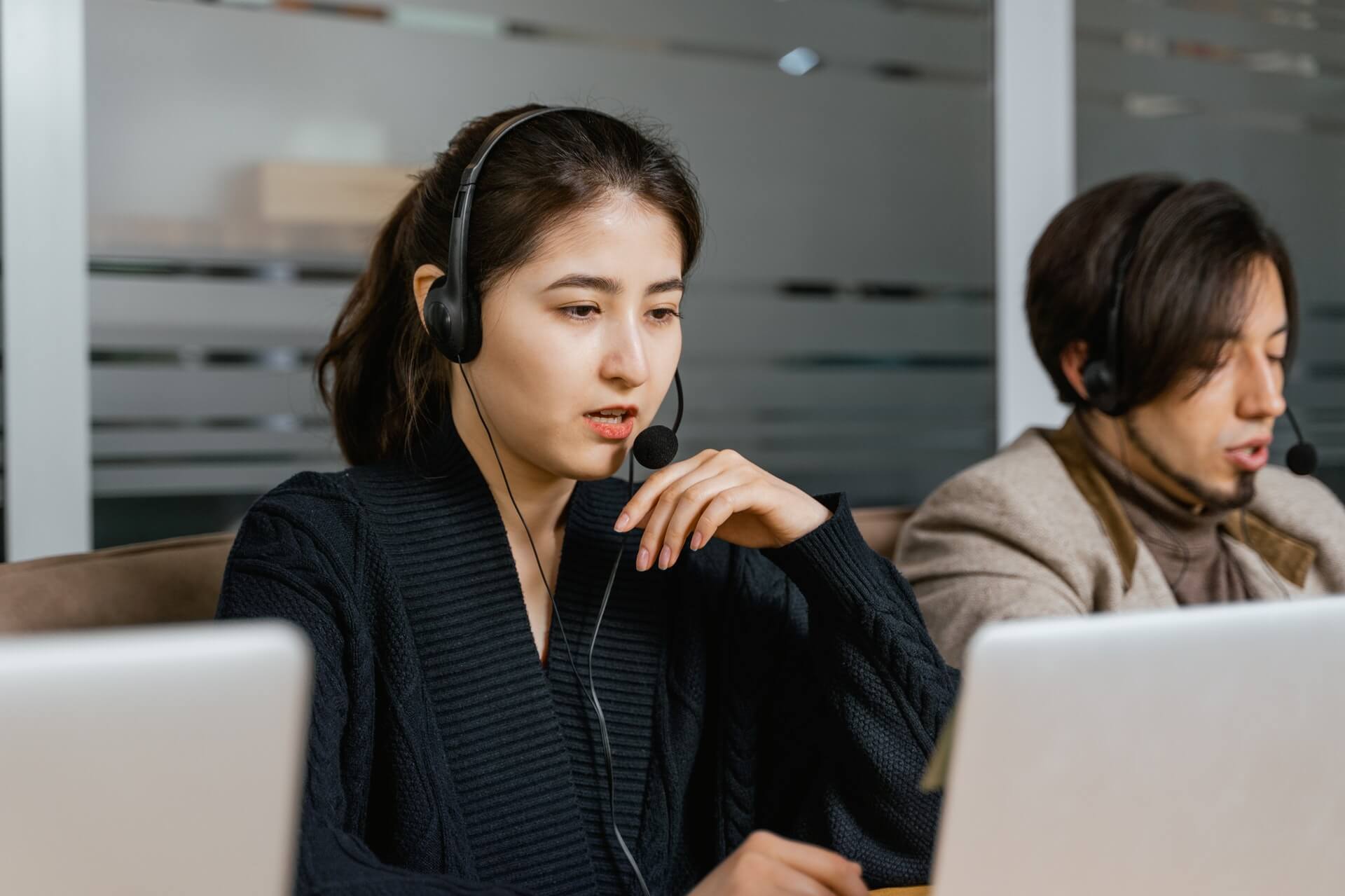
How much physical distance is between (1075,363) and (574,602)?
817 mm

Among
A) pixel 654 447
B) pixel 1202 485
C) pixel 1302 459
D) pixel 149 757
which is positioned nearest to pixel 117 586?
pixel 654 447

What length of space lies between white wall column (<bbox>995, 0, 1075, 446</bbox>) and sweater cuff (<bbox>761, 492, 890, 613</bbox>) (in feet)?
4.39

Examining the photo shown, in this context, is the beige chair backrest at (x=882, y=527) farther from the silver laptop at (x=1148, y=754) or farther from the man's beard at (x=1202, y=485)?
the silver laptop at (x=1148, y=754)

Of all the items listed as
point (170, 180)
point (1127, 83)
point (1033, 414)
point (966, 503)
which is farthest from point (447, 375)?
point (1127, 83)

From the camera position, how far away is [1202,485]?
62.0 inches

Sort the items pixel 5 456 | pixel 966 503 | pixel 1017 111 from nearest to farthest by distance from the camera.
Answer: pixel 966 503
pixel 5 456
pixel 1017 111

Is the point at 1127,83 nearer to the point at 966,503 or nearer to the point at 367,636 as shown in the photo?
the point at 966,503

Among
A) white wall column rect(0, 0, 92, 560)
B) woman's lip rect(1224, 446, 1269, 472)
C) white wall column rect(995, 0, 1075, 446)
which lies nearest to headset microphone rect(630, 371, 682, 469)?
woman's lip rect(1224, 446, 1269, 472)

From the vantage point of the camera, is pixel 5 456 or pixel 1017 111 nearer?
→ pixel 5 456

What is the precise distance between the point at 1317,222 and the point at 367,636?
2.34 metres

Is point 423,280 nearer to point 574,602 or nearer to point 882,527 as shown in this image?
point 574,602

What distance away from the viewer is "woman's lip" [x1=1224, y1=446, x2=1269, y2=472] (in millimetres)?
1557

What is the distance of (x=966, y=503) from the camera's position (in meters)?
1.54

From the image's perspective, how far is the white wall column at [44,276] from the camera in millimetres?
1710
